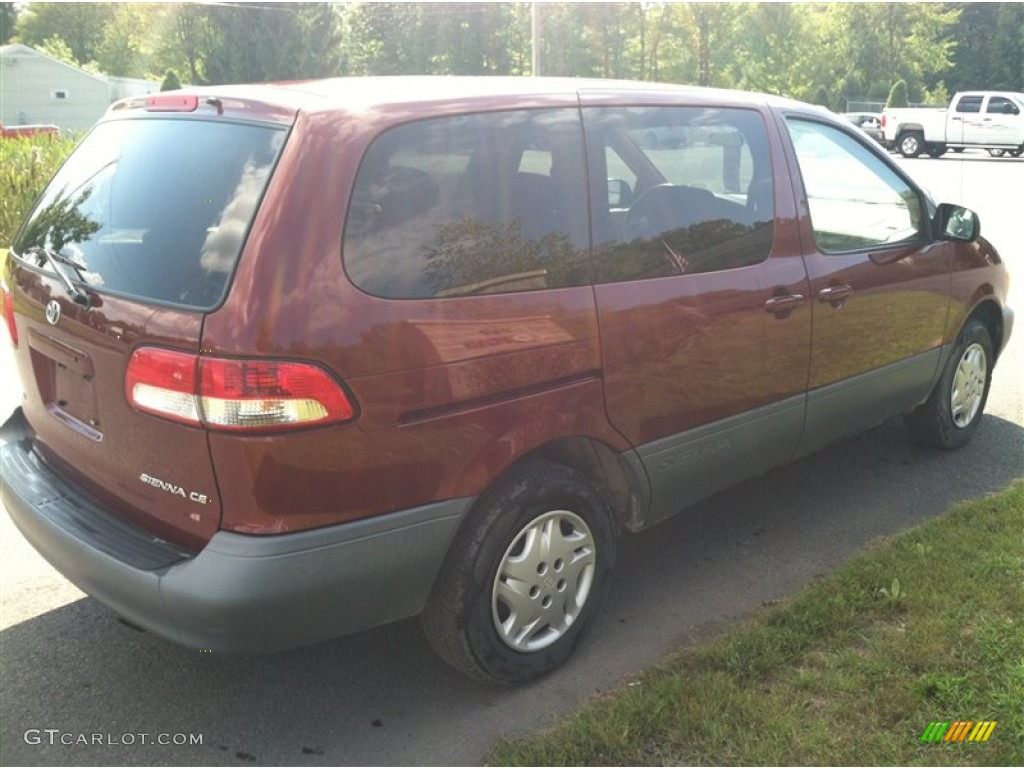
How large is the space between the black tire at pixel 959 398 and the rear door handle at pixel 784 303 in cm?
156

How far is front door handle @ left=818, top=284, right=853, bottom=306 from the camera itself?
3.99m

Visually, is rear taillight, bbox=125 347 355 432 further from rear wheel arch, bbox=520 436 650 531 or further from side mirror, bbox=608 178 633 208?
side mirror, bbox=608 178 633 208

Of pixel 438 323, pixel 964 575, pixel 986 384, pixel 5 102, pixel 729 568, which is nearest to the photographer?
pixel 438 323

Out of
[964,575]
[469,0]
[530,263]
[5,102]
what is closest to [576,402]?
[530,263]

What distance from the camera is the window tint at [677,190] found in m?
3.29

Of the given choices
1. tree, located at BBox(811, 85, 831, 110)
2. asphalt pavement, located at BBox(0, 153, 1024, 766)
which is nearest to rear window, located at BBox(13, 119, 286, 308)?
asphalt pavement, located at BBox(0, 153, 1024, 766)

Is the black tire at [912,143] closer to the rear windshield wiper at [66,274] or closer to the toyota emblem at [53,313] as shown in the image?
the rear windshield wiper at [66,274]

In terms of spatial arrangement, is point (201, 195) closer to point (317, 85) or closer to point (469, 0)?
point (317, 85)

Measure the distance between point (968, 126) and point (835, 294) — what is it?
102ft

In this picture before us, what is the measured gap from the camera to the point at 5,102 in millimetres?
53688

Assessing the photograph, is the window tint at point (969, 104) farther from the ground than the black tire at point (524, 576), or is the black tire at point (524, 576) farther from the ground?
the window tint at point (969, 104)

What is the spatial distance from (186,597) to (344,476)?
0.52 m

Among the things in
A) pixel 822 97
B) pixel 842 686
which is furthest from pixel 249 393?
pixel 822 97

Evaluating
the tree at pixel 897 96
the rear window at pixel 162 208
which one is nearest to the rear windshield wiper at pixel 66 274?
the rear window at pixel 162 208
